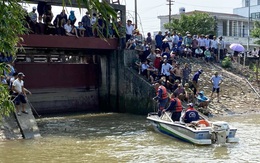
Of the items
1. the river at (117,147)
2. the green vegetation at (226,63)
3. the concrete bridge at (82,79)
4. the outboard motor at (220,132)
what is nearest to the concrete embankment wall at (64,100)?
the concrete bridge at (82,79)

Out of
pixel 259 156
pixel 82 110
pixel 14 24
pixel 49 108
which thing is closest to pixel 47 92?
pixel 49 108

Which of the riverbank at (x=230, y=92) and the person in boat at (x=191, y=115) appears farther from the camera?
the riverbank at (x=230, y=92)

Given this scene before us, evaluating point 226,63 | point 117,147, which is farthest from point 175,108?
point 226,63

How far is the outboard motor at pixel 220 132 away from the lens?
1273 cm

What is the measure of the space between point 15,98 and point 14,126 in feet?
3.33

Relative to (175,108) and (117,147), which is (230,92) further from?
(117,147)

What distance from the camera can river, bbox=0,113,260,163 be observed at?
451 inches

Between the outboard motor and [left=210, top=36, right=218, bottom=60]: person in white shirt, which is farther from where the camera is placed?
[left=210, top=36, right=218, bottom=60]: person in white shirt

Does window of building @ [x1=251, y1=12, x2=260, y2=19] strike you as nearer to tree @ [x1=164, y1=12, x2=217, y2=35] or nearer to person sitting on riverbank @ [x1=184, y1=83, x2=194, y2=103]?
tree @ [x1=164, y1=12, x2=217, y2=35]

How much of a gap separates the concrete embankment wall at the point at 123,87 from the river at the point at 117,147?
3172 millimetres

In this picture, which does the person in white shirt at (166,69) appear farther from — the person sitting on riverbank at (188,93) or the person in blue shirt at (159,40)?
the person in blue shirt at (159,40)

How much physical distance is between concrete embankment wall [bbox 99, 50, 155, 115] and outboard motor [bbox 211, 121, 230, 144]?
7.69m

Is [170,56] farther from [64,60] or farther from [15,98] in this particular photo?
[15,98]

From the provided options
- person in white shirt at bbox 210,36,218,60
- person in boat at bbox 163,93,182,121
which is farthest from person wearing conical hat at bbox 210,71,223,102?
person in boat at bbox 163,93,182,121
